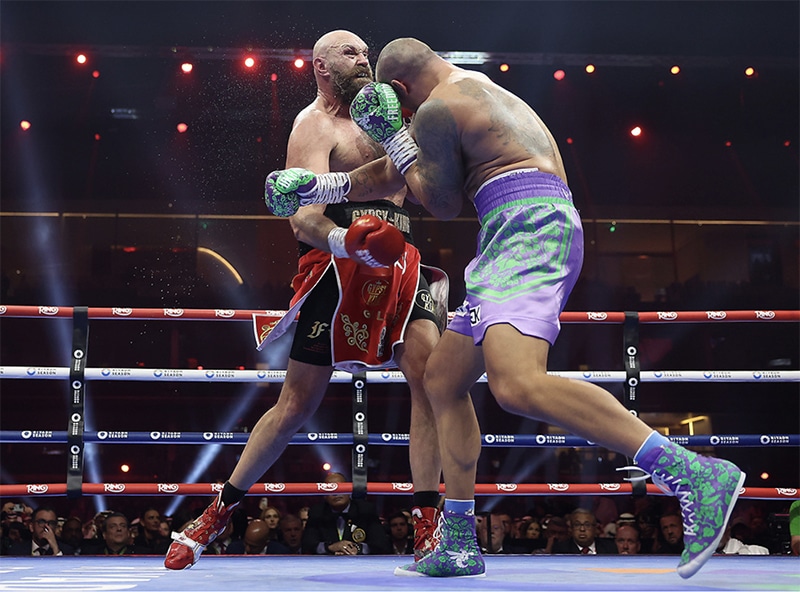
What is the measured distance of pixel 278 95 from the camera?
8.20 meters

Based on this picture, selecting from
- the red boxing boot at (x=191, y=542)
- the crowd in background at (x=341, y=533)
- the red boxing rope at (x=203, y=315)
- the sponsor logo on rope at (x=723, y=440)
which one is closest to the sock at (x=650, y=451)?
the red boxing boot at (x=191, y=542)

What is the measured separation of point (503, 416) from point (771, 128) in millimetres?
4193

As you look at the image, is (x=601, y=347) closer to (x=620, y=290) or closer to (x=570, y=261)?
(x=620, y=290)

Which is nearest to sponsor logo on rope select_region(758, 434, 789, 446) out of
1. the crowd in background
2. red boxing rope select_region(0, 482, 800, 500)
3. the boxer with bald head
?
red boxing rope select_region(0, 482, 800, 500)

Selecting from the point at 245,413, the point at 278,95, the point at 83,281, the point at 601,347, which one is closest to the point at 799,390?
the point at 601,347

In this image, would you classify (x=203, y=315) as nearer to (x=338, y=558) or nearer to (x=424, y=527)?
(x=338, y=558)

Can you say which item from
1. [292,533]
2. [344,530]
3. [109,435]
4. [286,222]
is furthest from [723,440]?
[286,222]

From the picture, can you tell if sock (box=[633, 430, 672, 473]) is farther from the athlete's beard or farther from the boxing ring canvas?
the athlete's beard

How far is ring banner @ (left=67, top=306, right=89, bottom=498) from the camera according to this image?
2730mm

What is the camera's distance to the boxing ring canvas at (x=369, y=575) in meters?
1.54

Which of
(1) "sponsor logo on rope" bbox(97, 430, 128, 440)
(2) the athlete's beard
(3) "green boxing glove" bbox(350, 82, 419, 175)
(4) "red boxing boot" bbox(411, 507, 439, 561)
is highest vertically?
(2) the athlete's beard

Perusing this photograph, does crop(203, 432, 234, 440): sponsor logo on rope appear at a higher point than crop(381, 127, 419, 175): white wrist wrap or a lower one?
lower

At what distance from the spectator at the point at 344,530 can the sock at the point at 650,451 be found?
2.52 meters

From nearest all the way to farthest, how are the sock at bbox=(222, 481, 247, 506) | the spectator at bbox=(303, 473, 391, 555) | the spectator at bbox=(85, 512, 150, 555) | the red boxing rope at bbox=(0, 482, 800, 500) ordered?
the sock at bbox=(222, 481, 247, 506)
the red boxing rope at bbox=(0, 482, 800, 500)
the spectator at bbox=(303, 473, 391, 555)
the spectator at bbox=(85, 512, 150, 555)
